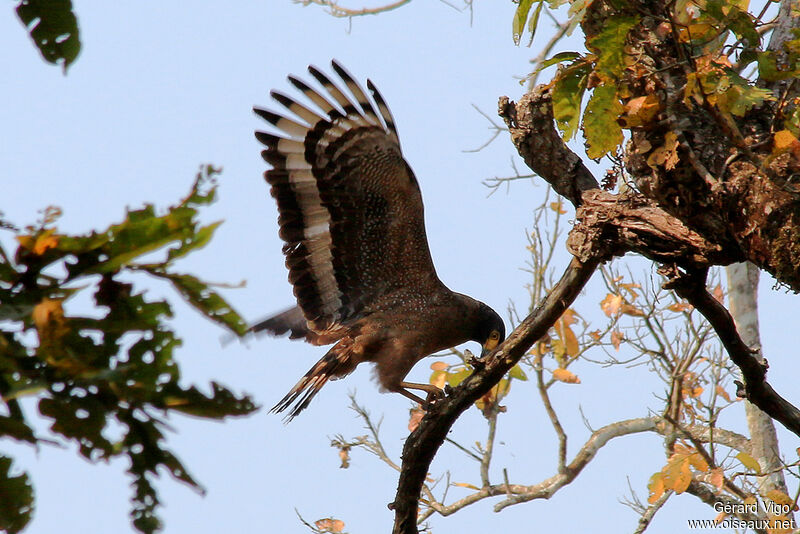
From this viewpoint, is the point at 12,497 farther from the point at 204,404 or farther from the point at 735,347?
the point at 735,347

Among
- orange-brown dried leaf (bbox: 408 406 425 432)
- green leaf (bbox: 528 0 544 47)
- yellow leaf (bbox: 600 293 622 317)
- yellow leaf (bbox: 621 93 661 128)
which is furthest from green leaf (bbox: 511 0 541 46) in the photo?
yellow leaf (bbox: 600 293 622 317)

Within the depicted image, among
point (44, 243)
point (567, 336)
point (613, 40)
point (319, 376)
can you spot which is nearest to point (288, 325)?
point (319, 376)

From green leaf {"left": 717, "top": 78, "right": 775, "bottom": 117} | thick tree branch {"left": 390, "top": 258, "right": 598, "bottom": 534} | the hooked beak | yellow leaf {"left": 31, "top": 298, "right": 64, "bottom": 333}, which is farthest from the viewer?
the hooked beak

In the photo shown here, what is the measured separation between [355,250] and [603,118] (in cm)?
210

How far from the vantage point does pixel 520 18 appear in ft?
8.64

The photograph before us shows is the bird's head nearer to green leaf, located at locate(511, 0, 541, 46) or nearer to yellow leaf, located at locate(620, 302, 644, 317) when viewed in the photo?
yellow leaf, located at locate(620, 302, 644, 317)

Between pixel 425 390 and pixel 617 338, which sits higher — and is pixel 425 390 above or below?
below

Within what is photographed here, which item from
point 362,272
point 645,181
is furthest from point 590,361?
point 645,181

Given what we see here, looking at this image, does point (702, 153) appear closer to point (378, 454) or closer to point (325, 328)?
point (325, 328)

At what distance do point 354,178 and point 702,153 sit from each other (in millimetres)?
1860

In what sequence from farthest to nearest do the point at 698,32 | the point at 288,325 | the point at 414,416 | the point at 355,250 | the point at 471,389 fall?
the point at 414,416 → the point at 288,325 → the point at 355,250 → the point at 471,389 → the point at 698,32

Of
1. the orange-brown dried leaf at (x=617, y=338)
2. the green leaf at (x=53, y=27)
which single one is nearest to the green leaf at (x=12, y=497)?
the green leaf at (x=53, y=27)

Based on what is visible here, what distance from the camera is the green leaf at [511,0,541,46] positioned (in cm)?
261

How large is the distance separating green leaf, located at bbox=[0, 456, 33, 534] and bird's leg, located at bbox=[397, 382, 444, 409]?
3669mm
